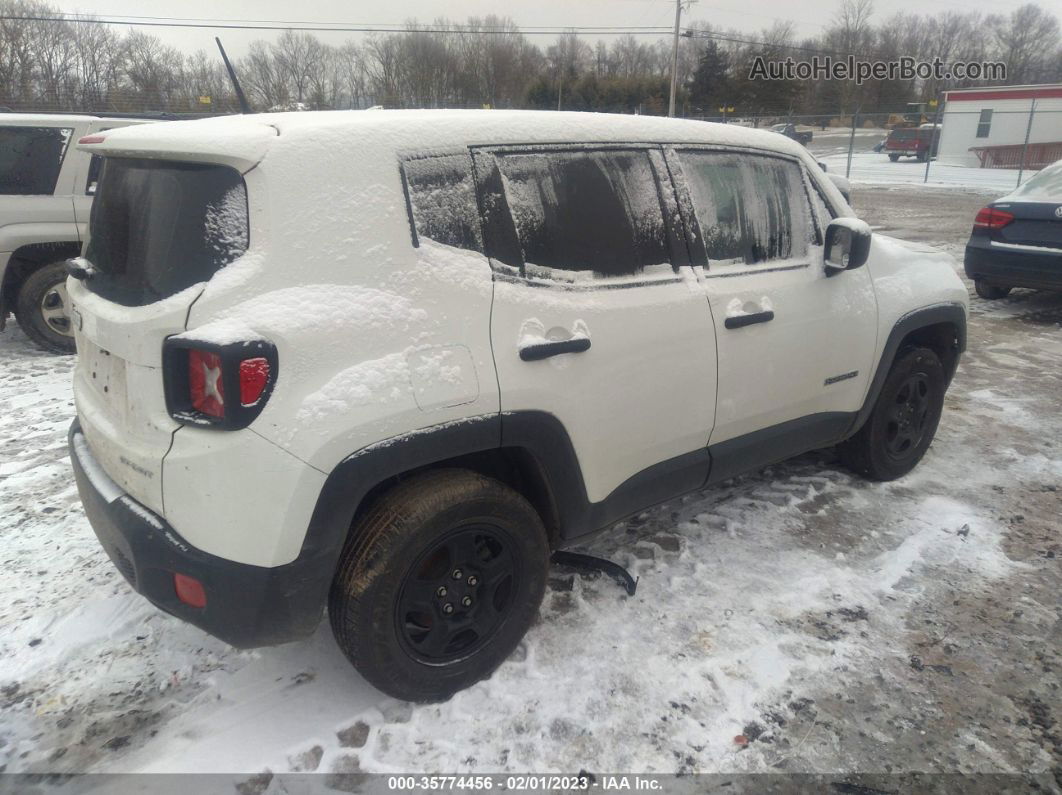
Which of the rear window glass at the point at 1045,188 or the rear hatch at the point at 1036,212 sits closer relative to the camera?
the rear hatch at the point at 1036,212

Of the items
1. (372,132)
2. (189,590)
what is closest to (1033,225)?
(372,132)

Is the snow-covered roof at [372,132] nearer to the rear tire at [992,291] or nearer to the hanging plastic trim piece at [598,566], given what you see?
the hanging plastic trim piece at [598,566]

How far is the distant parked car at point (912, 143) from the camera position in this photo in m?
31.8

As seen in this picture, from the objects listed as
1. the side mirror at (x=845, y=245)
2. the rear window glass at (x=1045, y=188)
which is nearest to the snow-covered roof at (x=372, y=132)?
the side mirror at (x=845, y=245)

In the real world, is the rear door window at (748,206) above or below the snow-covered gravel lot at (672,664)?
above

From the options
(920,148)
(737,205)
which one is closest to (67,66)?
(920,148)

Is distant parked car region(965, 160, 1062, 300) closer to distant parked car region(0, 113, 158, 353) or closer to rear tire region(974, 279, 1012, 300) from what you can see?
rear tire region(974, 279, 1012, 300)

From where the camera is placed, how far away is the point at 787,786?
2199mm

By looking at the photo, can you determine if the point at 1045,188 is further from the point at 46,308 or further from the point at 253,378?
the point at 46,308

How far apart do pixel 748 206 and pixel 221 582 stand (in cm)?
251

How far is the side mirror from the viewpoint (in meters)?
3.24

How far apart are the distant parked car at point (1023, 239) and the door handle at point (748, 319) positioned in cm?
579

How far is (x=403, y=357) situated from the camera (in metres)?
2.09

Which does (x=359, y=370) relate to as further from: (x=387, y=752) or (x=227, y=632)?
(x=387, y=752)
